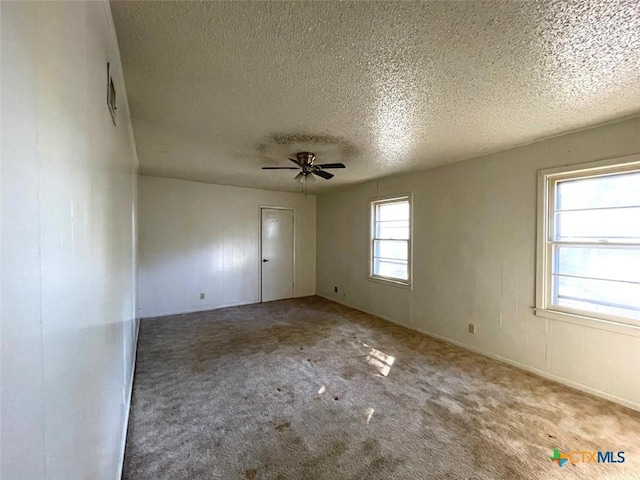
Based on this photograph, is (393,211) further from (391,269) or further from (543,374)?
(543,374)

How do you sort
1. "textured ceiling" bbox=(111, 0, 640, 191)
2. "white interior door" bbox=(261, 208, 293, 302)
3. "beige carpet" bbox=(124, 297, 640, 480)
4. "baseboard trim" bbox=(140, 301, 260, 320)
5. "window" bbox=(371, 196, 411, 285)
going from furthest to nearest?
"white interior door" bbox=(261, 208, 293, 302) → "baseboard trim" bbox=(140, 301, 260, 320) → "window" bbox=(371, 196, 411, 285) → "beige carpet" bbox=(124, 297, 640, 480) → "textured ceiling" bbox=(111, 0, 640, 191)

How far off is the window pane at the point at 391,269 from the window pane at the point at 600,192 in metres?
2.15

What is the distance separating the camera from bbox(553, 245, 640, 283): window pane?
8.14ft

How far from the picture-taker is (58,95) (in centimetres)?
65

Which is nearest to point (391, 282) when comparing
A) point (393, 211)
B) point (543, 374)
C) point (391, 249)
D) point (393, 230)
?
point (391, 249)

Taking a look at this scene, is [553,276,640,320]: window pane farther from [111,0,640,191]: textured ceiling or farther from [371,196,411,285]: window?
[371,196,411,285]: window

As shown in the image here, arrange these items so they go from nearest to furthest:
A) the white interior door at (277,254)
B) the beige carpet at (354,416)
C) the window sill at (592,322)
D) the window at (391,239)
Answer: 1. the beige carpet at (354,416)
2. the window sill at (592,322)
3. the window at (391,239)
4. the white interior door at (277,254)

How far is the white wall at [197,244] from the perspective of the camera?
4.84 m

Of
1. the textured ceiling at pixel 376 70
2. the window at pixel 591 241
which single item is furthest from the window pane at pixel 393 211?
the window at pixel 591 241

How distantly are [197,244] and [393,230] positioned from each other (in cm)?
346

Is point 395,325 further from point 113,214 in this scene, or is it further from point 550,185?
point 113,214

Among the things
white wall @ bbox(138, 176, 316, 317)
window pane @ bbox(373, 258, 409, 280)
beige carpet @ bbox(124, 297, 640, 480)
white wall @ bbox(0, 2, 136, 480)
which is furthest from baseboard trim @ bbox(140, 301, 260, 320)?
white wall @ bbox(0, 2, 136, 480)

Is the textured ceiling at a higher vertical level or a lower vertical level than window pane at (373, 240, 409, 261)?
higher

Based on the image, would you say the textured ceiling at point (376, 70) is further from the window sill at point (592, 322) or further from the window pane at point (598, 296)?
the window sill at point (592, 322)
